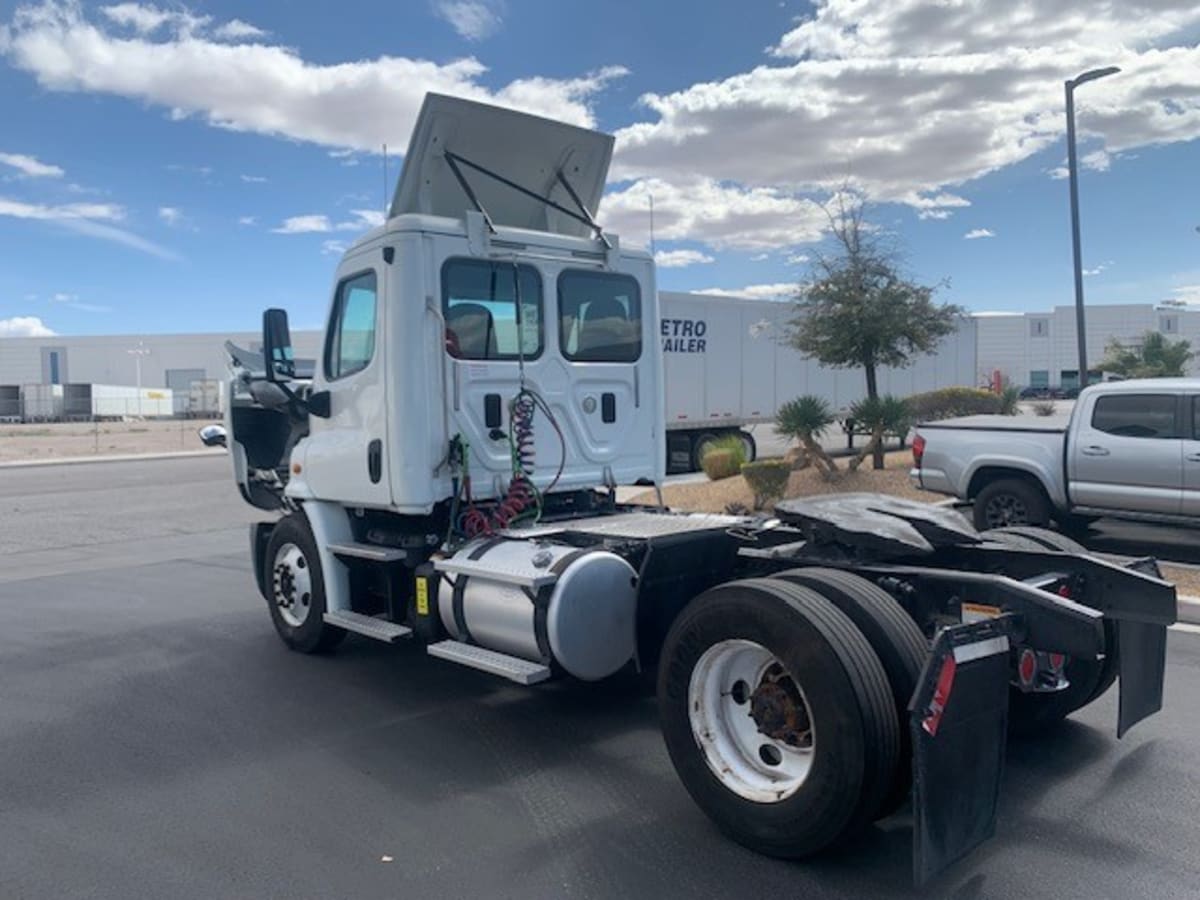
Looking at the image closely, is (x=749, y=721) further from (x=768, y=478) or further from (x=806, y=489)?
(x=806, y=489)

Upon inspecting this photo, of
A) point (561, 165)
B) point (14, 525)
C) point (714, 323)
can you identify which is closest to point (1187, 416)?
point (561, 165)

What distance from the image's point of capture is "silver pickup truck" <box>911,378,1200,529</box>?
9.69 m

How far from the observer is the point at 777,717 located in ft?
12.7

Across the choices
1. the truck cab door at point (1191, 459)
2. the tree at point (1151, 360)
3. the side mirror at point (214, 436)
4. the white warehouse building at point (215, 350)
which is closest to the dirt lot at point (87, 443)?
the side mirror at point (214, 436)

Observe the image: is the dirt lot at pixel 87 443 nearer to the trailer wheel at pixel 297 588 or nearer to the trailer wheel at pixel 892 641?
the trailer wheel at pixel 297 588

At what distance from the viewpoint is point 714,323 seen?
22.4 m

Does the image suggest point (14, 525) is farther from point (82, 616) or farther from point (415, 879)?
point (415, 879)

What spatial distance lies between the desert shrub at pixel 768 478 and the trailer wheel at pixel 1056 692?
8.15 meters

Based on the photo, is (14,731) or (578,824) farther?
(14,731)

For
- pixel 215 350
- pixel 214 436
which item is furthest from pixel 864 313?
pixel 215 350

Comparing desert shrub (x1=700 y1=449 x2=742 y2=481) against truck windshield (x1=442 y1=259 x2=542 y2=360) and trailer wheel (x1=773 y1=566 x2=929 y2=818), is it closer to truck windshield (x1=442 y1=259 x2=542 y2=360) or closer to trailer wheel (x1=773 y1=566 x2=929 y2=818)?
truck windshield (x1=442 y1=259 x2=542 y2=360)

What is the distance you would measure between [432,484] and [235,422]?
3023 millimetres

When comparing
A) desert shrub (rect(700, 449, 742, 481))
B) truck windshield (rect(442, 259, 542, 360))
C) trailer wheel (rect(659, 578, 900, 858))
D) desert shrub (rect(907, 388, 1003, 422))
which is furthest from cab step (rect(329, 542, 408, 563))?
desert shrub (rect(907, 388, 1003, 422))

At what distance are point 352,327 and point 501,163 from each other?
1.49 m
